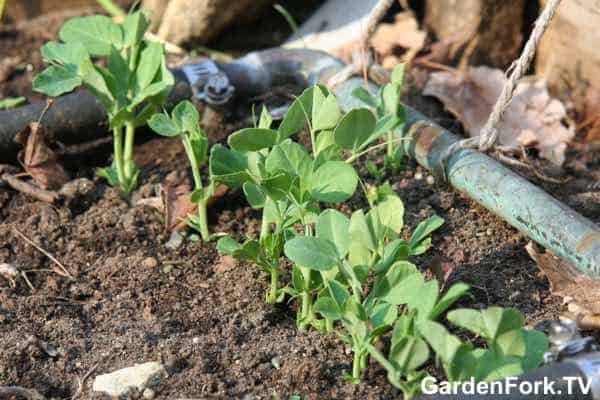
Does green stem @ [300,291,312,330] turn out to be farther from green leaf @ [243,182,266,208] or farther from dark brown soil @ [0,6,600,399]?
green leaf @ [243,182,266,208]

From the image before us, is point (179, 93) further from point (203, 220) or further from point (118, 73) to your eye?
point (203, 220)

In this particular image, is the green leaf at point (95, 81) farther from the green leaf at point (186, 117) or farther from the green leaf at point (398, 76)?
the green leaf at point (398, 76)

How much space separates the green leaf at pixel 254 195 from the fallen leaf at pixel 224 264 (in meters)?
0.21

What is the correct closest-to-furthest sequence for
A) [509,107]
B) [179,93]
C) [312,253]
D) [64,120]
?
1. [312,253]
2. [64,120]
3. [179,93]
4. [509,107]

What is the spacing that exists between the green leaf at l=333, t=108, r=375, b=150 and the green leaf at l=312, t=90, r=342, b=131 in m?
0.02

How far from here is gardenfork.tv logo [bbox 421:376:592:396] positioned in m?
1.48

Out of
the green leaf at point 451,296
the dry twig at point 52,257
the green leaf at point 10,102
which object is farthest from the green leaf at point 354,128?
the green leaf at point 10,102

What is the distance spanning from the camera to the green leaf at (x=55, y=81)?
2.14 metres

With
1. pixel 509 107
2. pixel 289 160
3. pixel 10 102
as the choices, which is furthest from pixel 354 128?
pixel 10 102

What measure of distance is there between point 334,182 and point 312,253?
221 millimetres

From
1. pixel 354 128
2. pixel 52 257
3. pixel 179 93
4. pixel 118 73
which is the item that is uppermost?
pixel 354 128

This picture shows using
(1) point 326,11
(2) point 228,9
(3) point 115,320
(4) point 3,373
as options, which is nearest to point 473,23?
(1) point 326,11

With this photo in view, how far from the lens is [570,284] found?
187 centimetres

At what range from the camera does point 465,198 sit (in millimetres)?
2199
